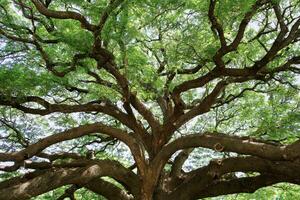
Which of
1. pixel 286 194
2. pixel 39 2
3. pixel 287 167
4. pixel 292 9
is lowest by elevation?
pixel 287 167

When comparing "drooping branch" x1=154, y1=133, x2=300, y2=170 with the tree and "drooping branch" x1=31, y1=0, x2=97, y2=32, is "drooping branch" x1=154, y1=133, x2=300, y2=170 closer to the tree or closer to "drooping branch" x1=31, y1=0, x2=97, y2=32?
the tree

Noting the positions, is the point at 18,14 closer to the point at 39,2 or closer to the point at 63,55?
the point at 63,55

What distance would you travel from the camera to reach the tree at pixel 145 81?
5680 millimetres

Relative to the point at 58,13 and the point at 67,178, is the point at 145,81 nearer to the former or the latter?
the point at 67,178

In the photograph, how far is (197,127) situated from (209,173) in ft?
12.5

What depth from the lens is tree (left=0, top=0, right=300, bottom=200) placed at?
18.6 ft

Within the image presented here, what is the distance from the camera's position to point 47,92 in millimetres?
7078

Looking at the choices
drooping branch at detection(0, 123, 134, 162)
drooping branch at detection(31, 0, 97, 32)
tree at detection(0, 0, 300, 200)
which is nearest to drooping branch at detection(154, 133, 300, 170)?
tree at detection(0, 0, 300, 200)

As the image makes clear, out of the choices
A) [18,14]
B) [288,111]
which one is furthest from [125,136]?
[288,111]

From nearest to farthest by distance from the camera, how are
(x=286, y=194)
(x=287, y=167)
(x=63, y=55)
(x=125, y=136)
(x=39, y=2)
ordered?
(x=39, y=2) → (x=287, y=167) → (x=63, y=55) → (x=125, y=136) → (x=286, y=194)

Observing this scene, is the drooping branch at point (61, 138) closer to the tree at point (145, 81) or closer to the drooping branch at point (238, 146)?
the tree at point (145, 81)

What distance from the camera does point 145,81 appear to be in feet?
22.9

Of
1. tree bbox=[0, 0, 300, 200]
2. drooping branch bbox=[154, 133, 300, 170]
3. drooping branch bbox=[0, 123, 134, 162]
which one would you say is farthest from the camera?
drooping branch bbox=[0, 123, 134, 162]

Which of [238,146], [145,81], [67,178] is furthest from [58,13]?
[238,146]
